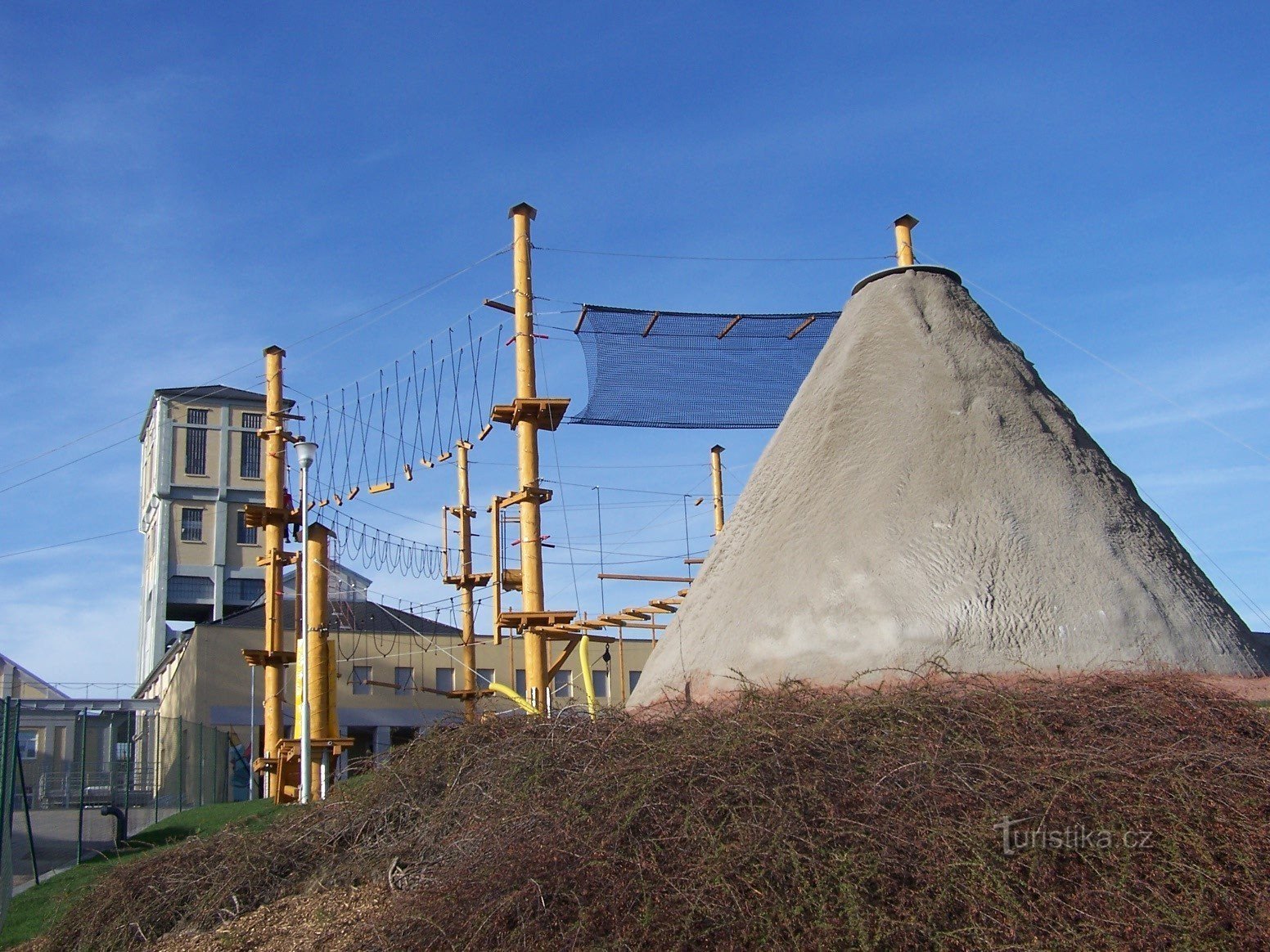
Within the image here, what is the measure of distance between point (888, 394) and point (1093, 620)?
247 cm

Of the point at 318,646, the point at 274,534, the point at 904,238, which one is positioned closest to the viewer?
the point at 904,238

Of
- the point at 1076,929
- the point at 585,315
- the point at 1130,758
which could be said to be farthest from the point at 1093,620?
the point at 585,315

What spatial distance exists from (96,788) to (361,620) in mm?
20088

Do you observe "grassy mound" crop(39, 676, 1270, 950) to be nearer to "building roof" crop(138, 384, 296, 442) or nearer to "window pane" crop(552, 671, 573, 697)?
"window pane" crop(552, 671, 573, 697)

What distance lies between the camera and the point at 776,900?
5.22 metres

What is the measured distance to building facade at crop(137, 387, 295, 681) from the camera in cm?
5038

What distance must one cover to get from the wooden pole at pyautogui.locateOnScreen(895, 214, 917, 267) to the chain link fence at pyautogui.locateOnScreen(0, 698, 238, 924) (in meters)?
9.01

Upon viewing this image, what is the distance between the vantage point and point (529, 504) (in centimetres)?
1414

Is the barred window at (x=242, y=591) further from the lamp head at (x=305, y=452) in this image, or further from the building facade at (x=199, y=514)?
the lamp head at (x=305, y=452)

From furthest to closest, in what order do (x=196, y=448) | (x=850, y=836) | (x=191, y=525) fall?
(x=196, y=448)
(x=191, y=525)
(x=850, y=836)

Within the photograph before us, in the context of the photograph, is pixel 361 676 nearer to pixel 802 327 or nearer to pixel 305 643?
pixel 305 643

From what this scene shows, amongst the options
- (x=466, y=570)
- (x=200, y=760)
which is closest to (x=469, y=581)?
(x=466, y=570)

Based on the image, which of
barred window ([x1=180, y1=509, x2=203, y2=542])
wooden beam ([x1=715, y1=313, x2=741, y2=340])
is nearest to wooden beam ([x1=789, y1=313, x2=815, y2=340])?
wooden beam ([x1=715, y1=313, x2=741, y2=340])


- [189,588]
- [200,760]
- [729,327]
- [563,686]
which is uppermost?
[189,588]
